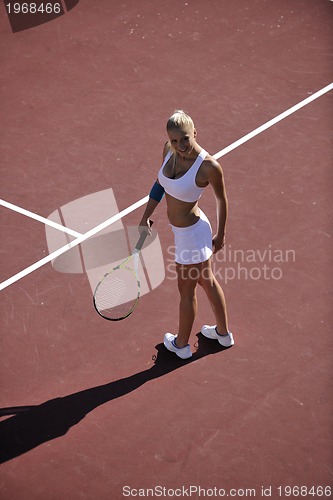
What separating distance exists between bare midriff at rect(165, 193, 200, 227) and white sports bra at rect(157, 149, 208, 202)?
0.05m

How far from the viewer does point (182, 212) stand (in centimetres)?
689

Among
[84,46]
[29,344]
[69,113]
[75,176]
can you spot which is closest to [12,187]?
[75,176]

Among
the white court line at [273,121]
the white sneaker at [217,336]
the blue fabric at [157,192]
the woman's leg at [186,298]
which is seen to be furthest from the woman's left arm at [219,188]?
the white court line at [273,121]

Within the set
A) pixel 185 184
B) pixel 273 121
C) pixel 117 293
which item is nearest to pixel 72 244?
pixel 117 293

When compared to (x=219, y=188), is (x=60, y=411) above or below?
below

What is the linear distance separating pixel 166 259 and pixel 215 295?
1.40 m

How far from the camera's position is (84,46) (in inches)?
468

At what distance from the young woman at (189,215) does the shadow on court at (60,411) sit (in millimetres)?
150

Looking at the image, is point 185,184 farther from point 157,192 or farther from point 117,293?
point 117,293

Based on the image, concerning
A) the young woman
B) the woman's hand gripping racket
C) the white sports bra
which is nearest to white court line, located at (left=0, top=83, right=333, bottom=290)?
the woman's hand gripping racket

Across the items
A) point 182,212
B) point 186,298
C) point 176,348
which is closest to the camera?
point 182,212

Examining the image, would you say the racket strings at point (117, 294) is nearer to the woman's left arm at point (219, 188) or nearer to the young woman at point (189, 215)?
the young woman at point (189, 215)

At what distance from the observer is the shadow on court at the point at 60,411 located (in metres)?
6.84

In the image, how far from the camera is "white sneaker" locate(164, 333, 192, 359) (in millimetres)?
7469
